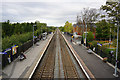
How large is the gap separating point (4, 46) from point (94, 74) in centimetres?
1669

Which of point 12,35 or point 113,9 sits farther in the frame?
point 12,35

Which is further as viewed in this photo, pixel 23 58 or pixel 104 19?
pixel 23 58

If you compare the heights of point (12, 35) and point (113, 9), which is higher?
point (113, 9)

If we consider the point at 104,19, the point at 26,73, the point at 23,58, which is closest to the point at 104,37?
the point at 104,19

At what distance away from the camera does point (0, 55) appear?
1442 centimetres

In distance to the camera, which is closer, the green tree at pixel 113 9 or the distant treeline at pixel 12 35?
the green tree at pixel 113 9

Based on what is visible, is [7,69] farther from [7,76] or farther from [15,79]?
[15,79]

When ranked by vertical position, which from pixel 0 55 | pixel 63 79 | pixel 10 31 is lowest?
pixel 63 79

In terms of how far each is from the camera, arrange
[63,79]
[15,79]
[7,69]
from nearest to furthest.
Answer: [15,79] < [63,79] < [7,69]

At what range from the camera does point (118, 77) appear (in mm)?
12516

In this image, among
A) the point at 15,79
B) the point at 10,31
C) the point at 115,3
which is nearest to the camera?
the point at 15,79

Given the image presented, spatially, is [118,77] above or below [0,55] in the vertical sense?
below

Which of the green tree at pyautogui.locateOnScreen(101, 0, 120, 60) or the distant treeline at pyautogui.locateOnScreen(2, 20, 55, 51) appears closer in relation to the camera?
the green tree at pyautogui.locateOnScreen(101, 0, 120, 60)

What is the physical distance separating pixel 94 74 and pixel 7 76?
9864mm
